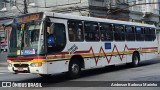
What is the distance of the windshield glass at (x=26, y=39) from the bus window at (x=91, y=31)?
335 cm

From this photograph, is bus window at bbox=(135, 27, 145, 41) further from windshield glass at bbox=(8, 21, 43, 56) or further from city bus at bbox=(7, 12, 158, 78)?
windshield glass at bbox=(8, 21, 43, 56)

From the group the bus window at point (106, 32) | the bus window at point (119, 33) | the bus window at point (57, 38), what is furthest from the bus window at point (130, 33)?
the bus window at point (57, 38)

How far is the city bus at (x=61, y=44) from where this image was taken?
14078 mm

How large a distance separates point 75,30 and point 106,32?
3.06 m

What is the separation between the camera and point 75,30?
1611cm

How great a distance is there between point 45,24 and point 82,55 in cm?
307

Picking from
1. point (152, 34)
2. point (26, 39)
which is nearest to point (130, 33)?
point (152, 34)

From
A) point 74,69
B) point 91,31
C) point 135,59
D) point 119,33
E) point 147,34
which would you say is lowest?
point 135,59

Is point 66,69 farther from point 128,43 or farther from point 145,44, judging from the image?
point 145,44

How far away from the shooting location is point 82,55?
1644cm

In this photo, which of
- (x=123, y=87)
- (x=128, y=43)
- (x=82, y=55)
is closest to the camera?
(x=123, y=87)

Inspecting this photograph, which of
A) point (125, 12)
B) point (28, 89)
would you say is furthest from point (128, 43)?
point (125, 12)

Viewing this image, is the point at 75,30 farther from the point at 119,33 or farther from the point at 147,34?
the point at 147,34

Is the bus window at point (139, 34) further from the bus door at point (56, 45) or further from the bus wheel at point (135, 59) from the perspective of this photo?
the bus door at point (56, 45)
